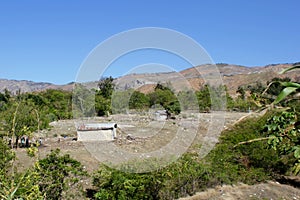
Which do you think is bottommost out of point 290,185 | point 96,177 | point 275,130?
point 290,185

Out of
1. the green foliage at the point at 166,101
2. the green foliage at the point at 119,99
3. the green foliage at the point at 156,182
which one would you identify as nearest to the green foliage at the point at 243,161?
the green foliage at the point at 156,182

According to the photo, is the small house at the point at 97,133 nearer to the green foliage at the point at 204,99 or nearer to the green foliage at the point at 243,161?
the green foliage at the point at 243,161

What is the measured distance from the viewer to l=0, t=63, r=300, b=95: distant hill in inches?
1158

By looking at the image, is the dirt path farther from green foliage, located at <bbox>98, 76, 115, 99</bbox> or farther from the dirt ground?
green foliage, located at <bbox>98, 76, 115, 99</bbox>

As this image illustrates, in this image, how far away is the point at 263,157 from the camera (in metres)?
8.72

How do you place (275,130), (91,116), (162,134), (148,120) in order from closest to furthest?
(275,130)
(162,134)
(148,120)
(91,116)

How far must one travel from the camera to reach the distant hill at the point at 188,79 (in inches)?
1158

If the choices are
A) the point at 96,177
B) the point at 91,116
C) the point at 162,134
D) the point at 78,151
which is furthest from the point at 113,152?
the point at 91,116

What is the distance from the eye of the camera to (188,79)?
1318 inches

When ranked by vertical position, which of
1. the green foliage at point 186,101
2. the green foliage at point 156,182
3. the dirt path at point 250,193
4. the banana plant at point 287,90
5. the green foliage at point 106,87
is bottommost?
the dirt path at point 250,193

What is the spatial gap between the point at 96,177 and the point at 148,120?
2082 centimetres

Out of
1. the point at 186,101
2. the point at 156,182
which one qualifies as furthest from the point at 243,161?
the point at 186,101

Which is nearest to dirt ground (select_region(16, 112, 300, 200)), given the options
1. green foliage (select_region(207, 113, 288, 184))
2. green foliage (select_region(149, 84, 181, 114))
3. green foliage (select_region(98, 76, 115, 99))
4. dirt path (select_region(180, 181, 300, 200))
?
dirt path (select_region(180, 181, 300, 200))

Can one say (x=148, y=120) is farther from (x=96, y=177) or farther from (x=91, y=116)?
(x=96, y=177)
